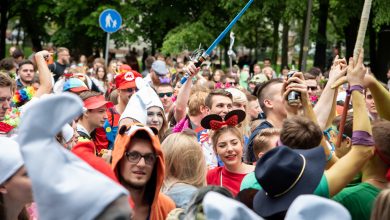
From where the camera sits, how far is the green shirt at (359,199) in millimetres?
4238

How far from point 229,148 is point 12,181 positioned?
2.74 meters

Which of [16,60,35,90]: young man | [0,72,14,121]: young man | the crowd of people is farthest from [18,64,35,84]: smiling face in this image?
[0,72,14,121]: young man

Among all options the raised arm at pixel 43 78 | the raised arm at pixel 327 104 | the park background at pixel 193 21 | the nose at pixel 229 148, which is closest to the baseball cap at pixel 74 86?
the raised arm at pixel 43 78

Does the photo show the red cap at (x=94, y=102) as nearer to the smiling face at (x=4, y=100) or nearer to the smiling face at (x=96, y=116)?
the smiling face at (x=96, y=116)

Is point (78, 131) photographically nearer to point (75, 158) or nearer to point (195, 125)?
point (195, 125)

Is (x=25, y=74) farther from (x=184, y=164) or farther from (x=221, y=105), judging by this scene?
(x=184, y=164)

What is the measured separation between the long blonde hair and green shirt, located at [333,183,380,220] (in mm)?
1196

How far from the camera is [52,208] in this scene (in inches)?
101

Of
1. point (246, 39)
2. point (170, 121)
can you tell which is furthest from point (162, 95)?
point (246, 39)

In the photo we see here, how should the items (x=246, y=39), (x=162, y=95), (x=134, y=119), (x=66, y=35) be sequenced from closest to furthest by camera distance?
1. (x=134, y=119)
2. (x=162, y=95)
3. (x=66, y=35)
4. (x=246, y=39)

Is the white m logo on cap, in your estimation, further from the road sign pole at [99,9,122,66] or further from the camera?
the road sign pole at [99,9,122,66]

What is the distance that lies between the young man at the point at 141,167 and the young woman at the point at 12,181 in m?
0.78

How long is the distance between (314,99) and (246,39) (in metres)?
37.7

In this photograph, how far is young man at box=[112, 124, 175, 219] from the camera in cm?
442
